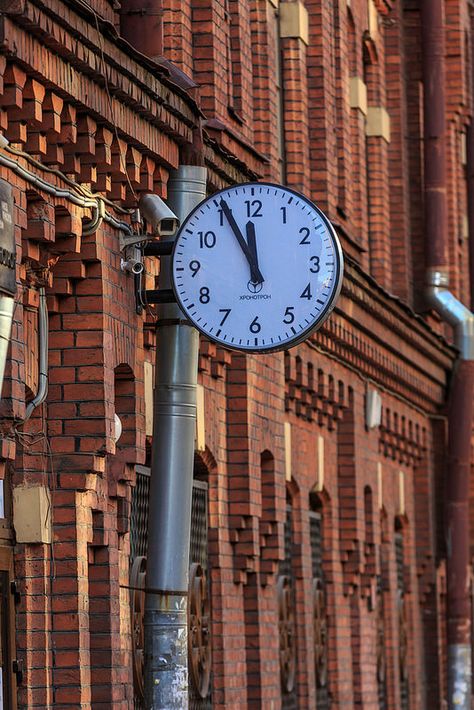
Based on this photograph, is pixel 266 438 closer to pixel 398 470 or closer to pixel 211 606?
pixel 211 606

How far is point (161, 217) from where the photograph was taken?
10.0 metres

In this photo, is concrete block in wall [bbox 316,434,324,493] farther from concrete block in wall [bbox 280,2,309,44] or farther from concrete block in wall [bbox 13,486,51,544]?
concrete block in wall [bbox 13,486,51,544]

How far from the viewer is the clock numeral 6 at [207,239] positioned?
9.63 meters

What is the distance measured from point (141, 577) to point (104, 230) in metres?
2.08

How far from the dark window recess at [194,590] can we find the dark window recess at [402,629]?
7930 mm

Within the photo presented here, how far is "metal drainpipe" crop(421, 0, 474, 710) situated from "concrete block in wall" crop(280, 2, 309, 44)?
203 inches

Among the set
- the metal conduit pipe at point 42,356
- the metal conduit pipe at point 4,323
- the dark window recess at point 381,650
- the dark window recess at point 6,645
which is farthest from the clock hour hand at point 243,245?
the dark window recess at point 381,650

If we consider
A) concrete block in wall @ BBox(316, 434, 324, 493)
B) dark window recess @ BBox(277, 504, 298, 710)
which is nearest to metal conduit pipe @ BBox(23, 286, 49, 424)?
dark window recess @ BBox(277, 504, 298, 710)

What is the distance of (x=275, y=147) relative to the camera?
50.1ft

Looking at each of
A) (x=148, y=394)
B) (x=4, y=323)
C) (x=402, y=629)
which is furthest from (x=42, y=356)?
(x=402, y=629)

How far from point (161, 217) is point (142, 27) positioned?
7.26ft

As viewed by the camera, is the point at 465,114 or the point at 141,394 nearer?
the point at 141,394

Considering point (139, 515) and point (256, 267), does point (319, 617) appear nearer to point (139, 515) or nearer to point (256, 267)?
point (139, 515)

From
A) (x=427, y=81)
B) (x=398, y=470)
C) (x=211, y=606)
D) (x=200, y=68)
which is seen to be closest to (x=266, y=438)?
(x=211, y=606)
